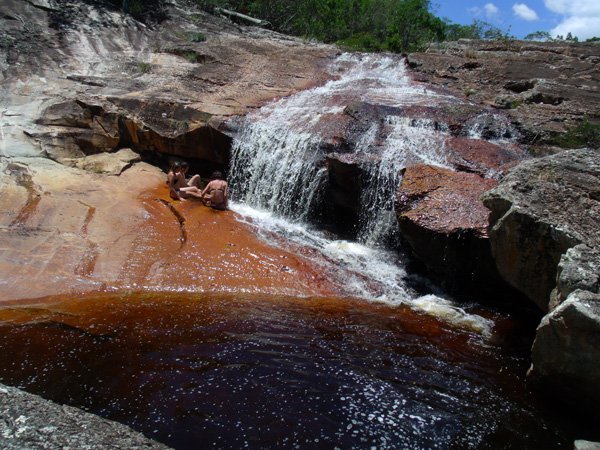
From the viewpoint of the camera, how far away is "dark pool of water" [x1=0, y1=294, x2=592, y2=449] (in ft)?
11.6

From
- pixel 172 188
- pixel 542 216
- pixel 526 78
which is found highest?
pixel 526 78

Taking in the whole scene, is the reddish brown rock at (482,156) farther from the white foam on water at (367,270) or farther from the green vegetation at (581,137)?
the white foam on water at (367,270)

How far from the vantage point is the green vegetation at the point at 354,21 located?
59.6ft

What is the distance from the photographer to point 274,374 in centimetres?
419

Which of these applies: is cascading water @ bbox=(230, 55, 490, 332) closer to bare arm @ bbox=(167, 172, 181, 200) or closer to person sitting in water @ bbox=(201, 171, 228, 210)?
person sitting in water @ bbox=(201, 171, 228, 210)

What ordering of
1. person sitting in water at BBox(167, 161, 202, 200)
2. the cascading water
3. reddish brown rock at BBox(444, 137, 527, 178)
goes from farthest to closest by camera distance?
person sitting in water at BBox(167, 161, 202, 200), reddish brown rock at BBox(444, 137, 527, 178), the cascading water

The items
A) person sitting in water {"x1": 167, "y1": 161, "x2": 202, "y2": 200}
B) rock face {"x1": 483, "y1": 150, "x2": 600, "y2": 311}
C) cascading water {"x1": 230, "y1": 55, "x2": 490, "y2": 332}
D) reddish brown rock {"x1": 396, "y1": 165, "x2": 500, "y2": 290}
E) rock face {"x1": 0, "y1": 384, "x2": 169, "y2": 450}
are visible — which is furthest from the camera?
person sitting in water {"x1": 167, "y1": 161, "x2": 202, "y2": 200}

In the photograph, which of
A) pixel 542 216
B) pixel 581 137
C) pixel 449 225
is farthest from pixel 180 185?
pixel 581 137

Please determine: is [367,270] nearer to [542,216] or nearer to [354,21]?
[542,216]

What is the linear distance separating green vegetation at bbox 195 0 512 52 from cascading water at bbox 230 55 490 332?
28.2 feet

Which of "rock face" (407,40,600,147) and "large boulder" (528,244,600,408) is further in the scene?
"rock face" (407,40,600,147)

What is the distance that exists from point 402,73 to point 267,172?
19.1 feet

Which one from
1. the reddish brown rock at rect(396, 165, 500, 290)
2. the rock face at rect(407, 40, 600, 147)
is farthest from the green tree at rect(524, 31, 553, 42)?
the reddish brown rock at rect(396, 165, 500, 290)

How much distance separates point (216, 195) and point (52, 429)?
20.1ft
